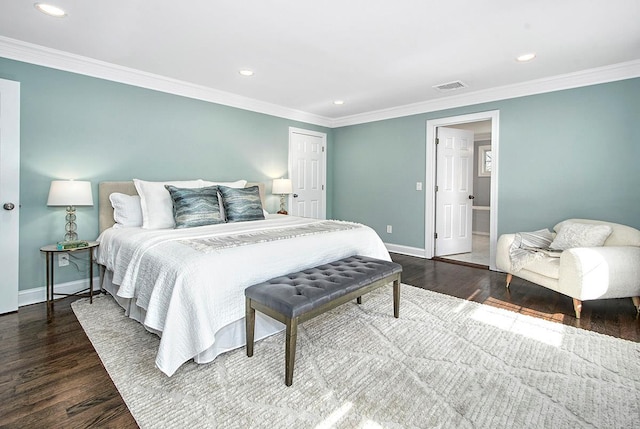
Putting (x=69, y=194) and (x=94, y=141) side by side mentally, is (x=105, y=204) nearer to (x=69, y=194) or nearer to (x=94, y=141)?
(x=69, y=194)

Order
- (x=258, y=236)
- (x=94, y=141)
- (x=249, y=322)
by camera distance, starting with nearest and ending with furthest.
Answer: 1. (x=249, y=322)
2. (x=258, y=236)
3. (x=94, y=141)

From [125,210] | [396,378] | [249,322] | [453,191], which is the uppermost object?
[453,191]

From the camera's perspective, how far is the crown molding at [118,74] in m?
2.82

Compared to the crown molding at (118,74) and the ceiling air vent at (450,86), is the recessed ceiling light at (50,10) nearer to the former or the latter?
the crown molding at (118,74)

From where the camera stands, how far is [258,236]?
8.46 feet

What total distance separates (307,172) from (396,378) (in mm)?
4237

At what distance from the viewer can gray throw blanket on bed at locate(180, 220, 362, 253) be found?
2232mm

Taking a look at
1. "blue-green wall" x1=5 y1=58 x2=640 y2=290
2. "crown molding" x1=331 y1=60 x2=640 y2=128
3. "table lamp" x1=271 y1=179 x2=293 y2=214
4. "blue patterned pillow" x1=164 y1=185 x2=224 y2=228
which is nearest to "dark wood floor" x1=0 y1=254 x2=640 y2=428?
"blue-green wall" x1=5 y1=58 x2=640 y2=290

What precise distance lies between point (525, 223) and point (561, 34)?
7.11 ft

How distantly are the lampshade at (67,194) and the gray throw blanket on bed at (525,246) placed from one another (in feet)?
13.7

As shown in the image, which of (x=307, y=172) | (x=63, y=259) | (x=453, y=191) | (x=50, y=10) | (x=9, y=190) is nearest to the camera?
(x=50, y=10)

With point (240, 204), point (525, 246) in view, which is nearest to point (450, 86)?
point (525, 246)

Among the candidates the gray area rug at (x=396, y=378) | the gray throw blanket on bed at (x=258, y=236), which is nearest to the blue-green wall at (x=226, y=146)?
the gray area rug at (x=396, y=378)

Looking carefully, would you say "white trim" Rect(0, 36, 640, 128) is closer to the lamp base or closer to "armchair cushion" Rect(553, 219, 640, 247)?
the lamp base
